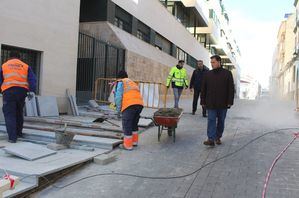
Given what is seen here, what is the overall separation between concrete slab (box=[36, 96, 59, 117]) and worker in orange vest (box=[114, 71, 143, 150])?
3815 millimetres

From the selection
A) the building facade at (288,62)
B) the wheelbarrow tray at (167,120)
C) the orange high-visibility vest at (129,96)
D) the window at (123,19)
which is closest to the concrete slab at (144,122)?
the wheelbarrow tray at (167,120)

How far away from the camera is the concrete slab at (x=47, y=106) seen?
10.8 m

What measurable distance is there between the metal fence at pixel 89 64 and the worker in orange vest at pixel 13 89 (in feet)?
20.8

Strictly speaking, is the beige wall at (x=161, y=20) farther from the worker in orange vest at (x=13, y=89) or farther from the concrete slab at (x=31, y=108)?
the worker in orange vest at (x=13, y=89)

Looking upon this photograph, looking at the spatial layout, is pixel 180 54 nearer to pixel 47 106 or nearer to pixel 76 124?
pixel 47 106

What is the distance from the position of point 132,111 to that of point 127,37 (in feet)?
35.8

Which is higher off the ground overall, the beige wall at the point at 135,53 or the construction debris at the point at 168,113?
the beige wall at the point at 135,53

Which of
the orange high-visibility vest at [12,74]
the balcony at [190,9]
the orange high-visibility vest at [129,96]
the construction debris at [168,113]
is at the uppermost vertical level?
the balcony at [190,9]

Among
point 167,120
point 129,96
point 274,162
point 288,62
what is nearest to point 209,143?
point 167,120

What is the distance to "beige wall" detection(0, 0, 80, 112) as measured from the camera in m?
9.96

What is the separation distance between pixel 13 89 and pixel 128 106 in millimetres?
2191

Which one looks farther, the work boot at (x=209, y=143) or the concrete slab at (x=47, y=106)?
the concrete slab at (x=47, y=106)

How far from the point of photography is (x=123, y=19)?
1850cm

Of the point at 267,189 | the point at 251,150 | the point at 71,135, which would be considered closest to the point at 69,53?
the point at 71,135
